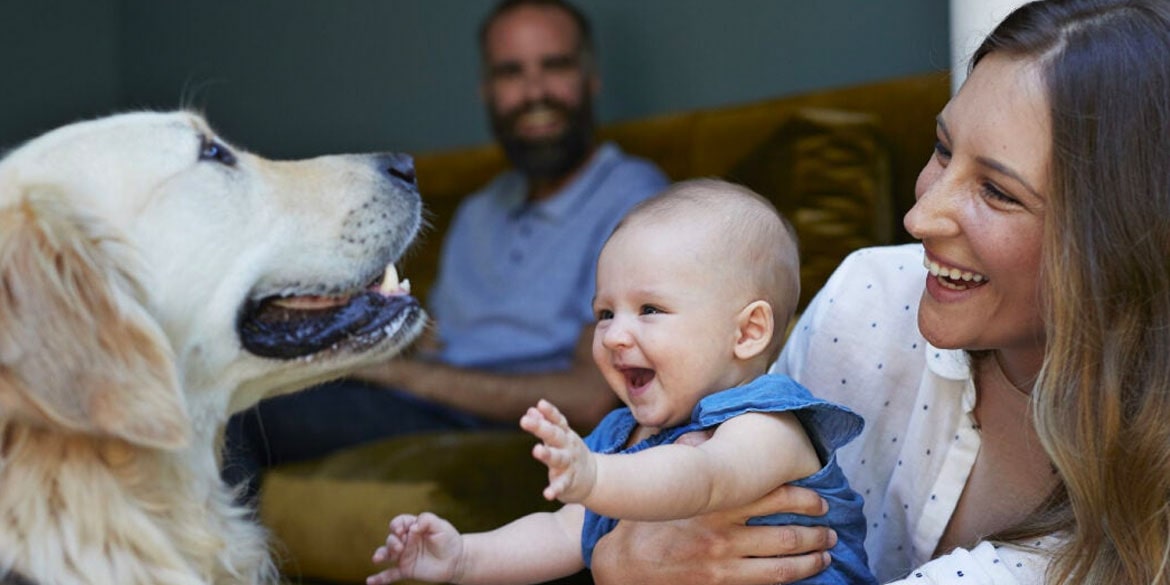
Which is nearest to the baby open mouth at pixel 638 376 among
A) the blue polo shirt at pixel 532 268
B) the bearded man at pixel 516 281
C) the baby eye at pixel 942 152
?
the baby eye at pixel 942 152

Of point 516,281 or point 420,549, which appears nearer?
point 420,549

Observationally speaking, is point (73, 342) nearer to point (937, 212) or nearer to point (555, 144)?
point (937, 212)

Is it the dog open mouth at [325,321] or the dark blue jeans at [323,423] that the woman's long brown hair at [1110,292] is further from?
the dark blue jeans at [323,423]

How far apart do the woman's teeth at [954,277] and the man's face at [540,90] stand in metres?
2.10

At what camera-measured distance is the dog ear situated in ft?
3.92

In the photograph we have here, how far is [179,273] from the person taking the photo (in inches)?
55.2

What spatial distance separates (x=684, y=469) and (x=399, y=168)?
618 millimetres

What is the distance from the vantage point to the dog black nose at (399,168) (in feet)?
5.45

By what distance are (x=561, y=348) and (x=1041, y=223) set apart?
77.5 inches

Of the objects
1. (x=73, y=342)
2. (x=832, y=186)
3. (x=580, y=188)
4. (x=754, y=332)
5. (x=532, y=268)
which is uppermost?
(x=73, y=342)

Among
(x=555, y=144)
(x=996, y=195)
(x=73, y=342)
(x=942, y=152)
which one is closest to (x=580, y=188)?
(x=555, y=144)

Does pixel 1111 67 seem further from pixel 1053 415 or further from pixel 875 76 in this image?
pixel 875 76

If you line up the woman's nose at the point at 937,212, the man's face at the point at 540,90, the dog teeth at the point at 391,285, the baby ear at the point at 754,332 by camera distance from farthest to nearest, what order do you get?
the man's face at the point at 540,90 → the dog teeth at the point at 391,285 → the baby ear at the point at 754,332 → the woman's nose at the point at 937,212

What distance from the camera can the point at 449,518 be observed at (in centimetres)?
226
